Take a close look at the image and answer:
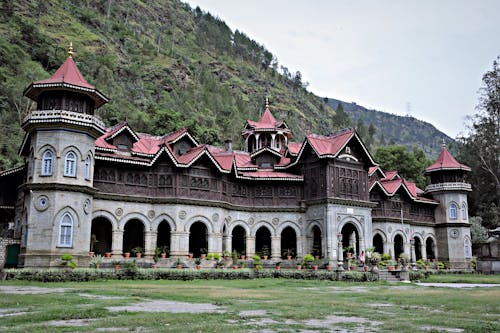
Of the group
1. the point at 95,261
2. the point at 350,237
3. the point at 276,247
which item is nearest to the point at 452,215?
the point at 350,237

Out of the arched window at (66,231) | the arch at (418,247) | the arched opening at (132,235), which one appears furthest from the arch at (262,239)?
the arched window at (66,231)

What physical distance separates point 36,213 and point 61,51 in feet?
198

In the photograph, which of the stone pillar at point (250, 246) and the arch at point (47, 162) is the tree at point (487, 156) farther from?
the arch at point (47, 162)

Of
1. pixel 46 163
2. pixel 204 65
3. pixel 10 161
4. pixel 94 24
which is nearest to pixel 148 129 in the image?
pixel 10 161

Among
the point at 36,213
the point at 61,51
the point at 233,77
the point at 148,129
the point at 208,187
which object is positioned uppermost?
the point at 233,77

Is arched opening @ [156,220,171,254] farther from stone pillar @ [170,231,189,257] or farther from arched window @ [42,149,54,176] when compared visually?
arched window @ [42,149,54,176]

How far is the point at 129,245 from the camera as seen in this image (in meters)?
38.2

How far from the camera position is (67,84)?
2989 centimetres

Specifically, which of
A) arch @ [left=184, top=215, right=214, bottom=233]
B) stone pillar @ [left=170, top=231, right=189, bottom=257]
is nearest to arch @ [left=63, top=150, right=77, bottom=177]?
stone pillar @ [left=170, top=231, right=189, bottom=257]

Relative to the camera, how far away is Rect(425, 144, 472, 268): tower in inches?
1980

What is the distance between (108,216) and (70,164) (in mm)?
5392

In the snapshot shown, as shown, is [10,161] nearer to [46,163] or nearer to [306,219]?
[46,163]

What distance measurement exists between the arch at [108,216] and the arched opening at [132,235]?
10.7ft

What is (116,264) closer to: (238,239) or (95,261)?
(95,261)
